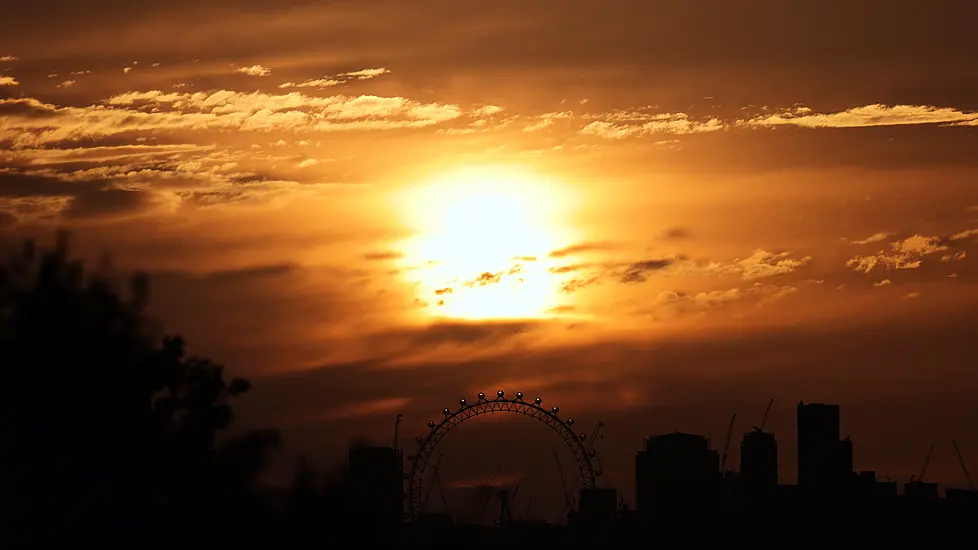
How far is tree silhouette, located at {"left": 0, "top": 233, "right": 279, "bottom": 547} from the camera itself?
66.5m

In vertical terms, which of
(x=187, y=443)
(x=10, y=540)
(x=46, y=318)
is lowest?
(x=10, y=540)

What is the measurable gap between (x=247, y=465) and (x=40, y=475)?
10.4m

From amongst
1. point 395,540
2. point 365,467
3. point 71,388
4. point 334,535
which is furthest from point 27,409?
point 365,467

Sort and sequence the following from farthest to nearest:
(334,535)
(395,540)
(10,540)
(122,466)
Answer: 1. (395,540)
2. (334,535)
3. (122,466)
4. (10,540)

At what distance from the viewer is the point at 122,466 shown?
226 feet

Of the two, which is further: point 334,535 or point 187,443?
point 334,535

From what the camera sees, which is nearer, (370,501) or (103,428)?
(103,428)

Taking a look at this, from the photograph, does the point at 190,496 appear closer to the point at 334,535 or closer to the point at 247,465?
the point at 247,465

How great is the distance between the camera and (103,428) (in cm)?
6906

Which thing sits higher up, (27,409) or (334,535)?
(27,409)

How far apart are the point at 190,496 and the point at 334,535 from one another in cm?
941

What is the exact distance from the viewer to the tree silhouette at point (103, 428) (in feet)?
218

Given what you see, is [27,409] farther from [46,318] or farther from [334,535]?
[334,535]

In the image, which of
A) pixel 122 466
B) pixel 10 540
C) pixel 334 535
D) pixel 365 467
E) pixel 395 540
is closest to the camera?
pixel 10 540
